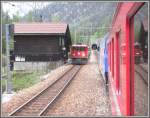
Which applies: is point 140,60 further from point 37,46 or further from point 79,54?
point 79,54

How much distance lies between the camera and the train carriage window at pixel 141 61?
159 inches

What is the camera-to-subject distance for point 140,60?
424cm

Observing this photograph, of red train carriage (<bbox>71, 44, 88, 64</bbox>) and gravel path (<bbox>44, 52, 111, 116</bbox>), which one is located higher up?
red train carriage (<bbox>71, 44, 88, 64</bbox>)

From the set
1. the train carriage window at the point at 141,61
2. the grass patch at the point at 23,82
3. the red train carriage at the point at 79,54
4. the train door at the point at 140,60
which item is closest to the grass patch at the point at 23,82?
the grass patch at the point at 23,82

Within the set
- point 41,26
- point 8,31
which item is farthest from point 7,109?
point 41,26

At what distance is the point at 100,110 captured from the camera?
11734 mm

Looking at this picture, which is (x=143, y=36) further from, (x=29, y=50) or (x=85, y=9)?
(x=85, y=9)

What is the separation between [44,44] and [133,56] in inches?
1345

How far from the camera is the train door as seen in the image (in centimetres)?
404

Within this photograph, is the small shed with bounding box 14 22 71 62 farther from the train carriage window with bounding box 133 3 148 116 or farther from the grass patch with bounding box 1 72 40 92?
the train carriage window with bounding box 133 3 148 116

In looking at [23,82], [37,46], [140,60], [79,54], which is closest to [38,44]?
[37,46]

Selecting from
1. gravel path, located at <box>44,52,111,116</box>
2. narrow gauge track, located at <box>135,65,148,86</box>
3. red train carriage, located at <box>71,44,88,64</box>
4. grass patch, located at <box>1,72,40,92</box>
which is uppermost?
red train carriage, located at <box>71,44,88,64</box>

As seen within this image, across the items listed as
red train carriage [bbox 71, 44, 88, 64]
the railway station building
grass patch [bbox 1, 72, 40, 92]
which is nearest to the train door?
grass patch [bbox 1, 72, 40, 92]

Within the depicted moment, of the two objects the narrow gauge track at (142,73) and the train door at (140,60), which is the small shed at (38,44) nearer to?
the train door at (140,60)
